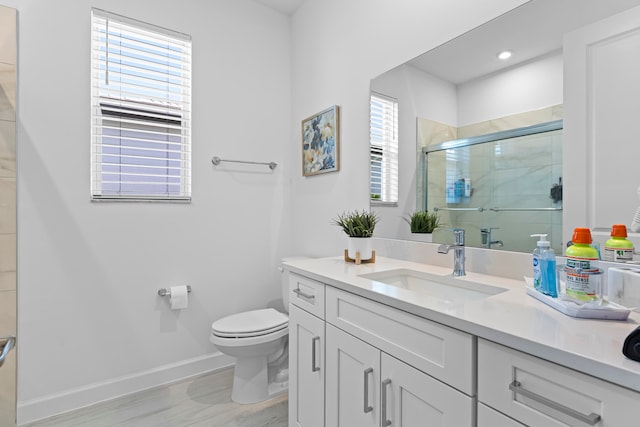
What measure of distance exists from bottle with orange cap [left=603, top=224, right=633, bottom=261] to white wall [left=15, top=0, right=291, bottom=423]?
6.67ft

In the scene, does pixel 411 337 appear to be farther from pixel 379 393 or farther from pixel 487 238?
pixel 487 238

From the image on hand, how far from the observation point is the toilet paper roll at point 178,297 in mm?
2051

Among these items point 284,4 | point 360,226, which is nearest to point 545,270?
point 360,226

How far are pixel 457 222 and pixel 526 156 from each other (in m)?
0.37

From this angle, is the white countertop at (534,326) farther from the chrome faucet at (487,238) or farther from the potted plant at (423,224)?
the potted plant at (423,224)

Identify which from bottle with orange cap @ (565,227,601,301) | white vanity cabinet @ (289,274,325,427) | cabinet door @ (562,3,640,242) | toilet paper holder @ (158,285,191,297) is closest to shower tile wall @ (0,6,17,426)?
toilet paper holder @ (158,285,191,297)

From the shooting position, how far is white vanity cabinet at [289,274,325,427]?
1.31 metres

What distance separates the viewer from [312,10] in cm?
234

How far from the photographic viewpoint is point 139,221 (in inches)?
80.0

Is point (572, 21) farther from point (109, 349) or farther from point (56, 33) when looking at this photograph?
point (109, 349)

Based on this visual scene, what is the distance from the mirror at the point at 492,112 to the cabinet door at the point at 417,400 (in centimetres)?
65

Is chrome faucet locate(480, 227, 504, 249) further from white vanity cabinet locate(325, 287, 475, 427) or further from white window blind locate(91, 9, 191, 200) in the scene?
white window blind locate(91, 9, 191, 200)

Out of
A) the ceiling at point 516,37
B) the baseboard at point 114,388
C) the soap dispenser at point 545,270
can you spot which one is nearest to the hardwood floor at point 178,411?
Result: the baseboard at point 114,388

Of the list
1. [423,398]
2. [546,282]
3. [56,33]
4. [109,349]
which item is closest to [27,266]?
[109,349]
